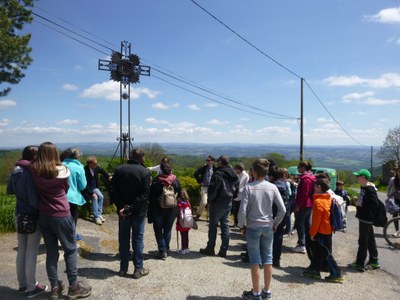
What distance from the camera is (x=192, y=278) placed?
4727 mm

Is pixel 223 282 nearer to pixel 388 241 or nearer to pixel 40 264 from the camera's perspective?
pixel 40 264

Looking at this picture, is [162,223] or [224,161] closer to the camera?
[162,223]

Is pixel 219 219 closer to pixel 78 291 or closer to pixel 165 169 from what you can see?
pixel 165 169

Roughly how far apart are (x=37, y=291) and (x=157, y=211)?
210 cm

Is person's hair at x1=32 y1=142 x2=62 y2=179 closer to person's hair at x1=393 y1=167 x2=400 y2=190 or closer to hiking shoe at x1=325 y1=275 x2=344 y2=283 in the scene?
hiking shoe at x1=325 y1=275 x2=344 y2=283

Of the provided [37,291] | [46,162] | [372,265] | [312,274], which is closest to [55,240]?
[37,291]

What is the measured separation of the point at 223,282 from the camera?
462 cm

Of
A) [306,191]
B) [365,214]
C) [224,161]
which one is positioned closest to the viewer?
[365,214]

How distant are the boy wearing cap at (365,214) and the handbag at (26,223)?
4.85 m

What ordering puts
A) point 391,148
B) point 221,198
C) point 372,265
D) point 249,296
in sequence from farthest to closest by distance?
point 391,148 → point 221,198 → point 372,265 → point 249,296

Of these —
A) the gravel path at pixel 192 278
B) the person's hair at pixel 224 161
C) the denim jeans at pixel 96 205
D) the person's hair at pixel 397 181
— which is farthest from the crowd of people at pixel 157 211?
the person's hair at pixel 397 181

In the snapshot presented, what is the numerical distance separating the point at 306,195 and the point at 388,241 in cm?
272

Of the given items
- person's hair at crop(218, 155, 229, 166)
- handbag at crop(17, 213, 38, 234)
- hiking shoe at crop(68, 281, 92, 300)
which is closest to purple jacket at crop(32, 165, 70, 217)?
handbag at crop(17, 213, 38, 234)

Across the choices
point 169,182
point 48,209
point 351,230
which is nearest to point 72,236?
point 48,209
